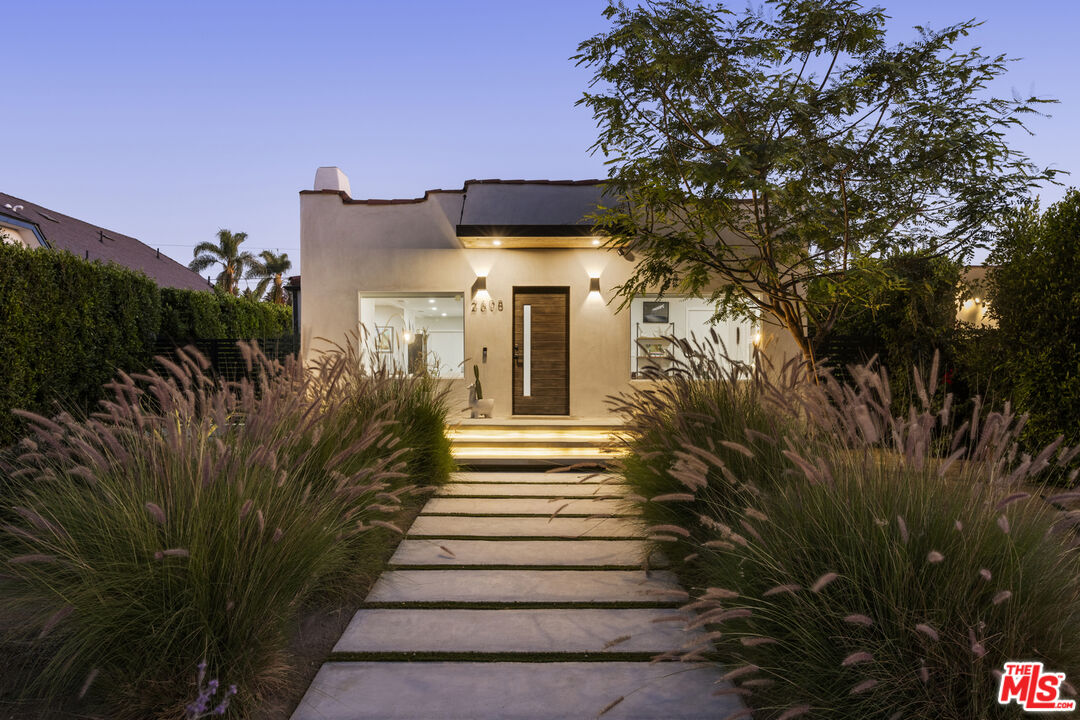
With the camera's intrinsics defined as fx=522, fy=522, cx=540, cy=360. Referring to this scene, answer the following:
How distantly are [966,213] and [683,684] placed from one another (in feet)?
20.0

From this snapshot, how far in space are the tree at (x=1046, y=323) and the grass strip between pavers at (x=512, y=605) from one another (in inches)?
156

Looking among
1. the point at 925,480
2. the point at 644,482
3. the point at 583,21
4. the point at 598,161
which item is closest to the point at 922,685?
the point at 925,480

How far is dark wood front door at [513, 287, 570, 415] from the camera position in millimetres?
9039

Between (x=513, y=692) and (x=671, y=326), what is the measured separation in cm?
851

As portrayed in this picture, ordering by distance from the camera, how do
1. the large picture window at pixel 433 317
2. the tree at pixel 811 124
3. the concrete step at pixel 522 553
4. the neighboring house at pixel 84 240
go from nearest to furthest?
the concrete step at pixel 522 553, the tree at pixel 811 124, the large picture window at pixel 433 317, the neighboring house at pixel 84 240

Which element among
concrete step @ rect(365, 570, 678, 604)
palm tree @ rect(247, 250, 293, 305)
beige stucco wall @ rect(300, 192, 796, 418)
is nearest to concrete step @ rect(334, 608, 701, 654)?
concrete step @ rect(365, 570, 678, 604)

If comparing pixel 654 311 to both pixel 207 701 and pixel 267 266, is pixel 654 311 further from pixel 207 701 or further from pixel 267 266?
pixel 267 266

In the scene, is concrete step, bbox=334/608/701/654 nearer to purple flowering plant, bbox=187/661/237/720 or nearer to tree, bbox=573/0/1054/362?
purple flowering plant, bbox=187/661/237/720

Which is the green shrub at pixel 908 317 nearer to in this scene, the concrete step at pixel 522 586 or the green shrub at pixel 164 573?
the concrete step at pixel 522 586

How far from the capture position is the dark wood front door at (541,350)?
9.04 meters

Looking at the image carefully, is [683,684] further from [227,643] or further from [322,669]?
[227,643]

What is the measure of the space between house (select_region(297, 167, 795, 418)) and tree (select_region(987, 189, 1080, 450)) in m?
3.93

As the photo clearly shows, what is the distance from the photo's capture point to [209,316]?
9805mm

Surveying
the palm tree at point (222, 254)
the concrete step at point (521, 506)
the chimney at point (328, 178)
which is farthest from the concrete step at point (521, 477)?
the palm tree at point (222, 254)
